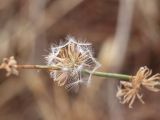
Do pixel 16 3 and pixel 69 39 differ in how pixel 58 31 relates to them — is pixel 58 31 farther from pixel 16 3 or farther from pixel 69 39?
pixel 69 39

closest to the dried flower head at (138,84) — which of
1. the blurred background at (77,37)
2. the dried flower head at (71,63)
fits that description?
the dried flower head at (71,63)

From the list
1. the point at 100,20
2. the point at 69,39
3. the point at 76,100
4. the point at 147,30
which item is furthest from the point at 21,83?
the point at 69,39

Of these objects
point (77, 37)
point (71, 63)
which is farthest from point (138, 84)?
point (77, 37)

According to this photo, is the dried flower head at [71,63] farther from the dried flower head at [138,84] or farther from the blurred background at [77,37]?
the blurred background at [77,37]

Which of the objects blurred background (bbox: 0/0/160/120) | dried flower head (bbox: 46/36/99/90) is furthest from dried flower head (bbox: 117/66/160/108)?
blurred background (bbox: 0/0/160/120)

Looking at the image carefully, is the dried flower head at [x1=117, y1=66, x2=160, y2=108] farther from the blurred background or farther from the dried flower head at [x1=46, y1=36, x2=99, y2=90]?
the blurred background

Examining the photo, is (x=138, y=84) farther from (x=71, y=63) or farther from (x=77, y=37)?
(x=77, y=37)

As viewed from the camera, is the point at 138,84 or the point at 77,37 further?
the point at 77,37
